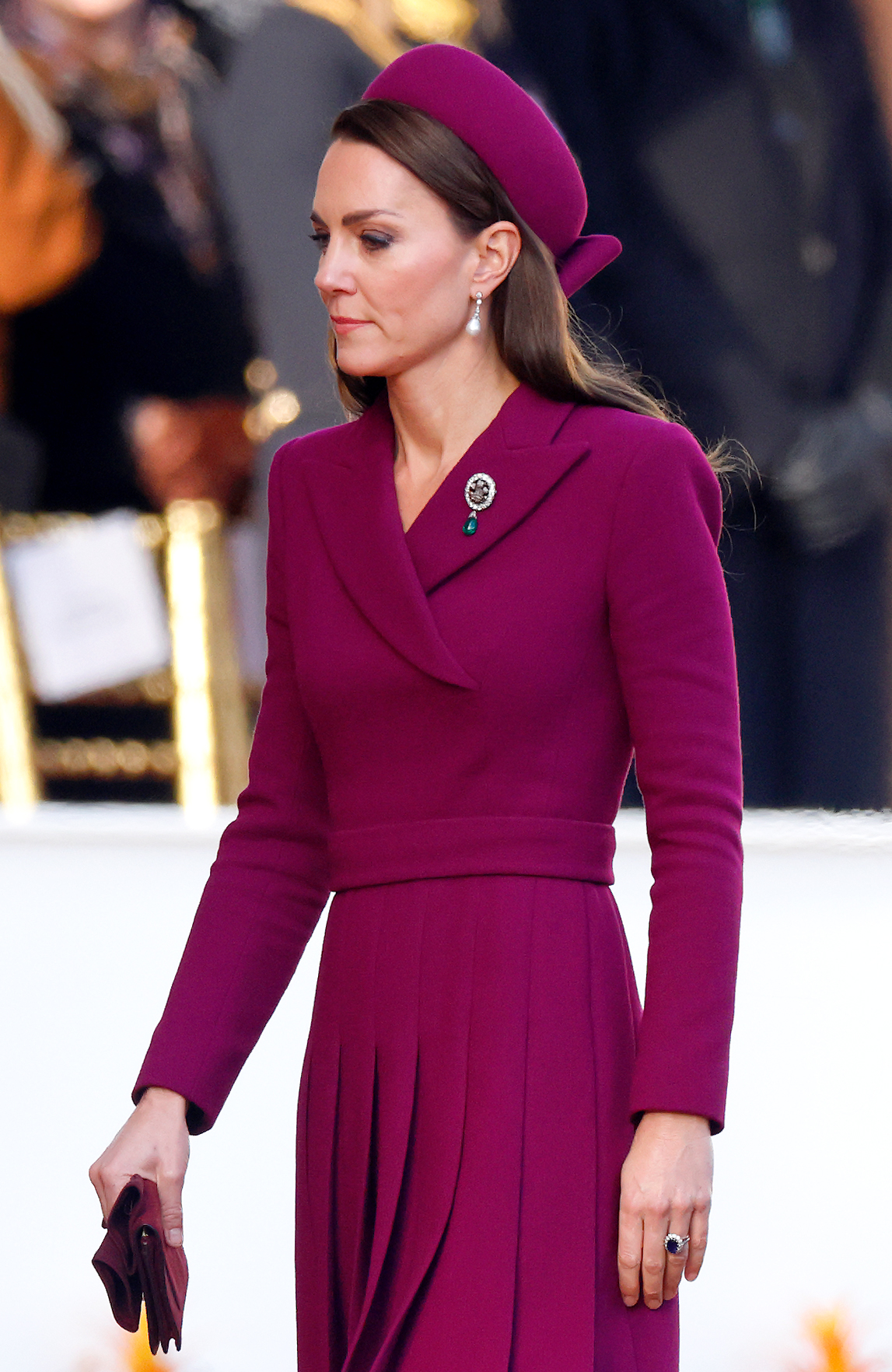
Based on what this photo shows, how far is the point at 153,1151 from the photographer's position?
1221 millimetres

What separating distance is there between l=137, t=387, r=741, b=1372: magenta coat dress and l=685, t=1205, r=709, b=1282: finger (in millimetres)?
54

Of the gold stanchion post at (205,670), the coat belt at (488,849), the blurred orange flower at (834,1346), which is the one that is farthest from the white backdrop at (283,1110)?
the coat belt at (488,849)

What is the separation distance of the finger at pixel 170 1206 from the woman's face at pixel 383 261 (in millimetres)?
584

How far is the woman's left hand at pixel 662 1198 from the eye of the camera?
3.58 feet

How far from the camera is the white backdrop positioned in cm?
253

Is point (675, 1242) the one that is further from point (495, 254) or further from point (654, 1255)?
point (495, 254)

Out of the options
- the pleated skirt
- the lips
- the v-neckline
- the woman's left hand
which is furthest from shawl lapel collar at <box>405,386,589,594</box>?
the woman's left hand

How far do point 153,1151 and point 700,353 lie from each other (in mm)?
2106

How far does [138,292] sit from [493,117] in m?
2.03

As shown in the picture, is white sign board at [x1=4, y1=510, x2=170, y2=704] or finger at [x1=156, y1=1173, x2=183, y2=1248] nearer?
finger at [x1=156, y1=1173, x2=183, y2=1248]

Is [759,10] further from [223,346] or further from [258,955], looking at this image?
[258,955]

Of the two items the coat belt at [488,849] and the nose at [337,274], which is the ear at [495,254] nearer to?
the nose at [337,274]

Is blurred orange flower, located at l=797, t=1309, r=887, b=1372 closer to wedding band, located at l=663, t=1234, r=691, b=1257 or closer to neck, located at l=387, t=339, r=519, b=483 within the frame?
wedding band, located at l=663, t=1234, r=691, b=1257

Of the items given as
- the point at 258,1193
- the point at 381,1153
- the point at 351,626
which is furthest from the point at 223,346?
the point at 381,1153
